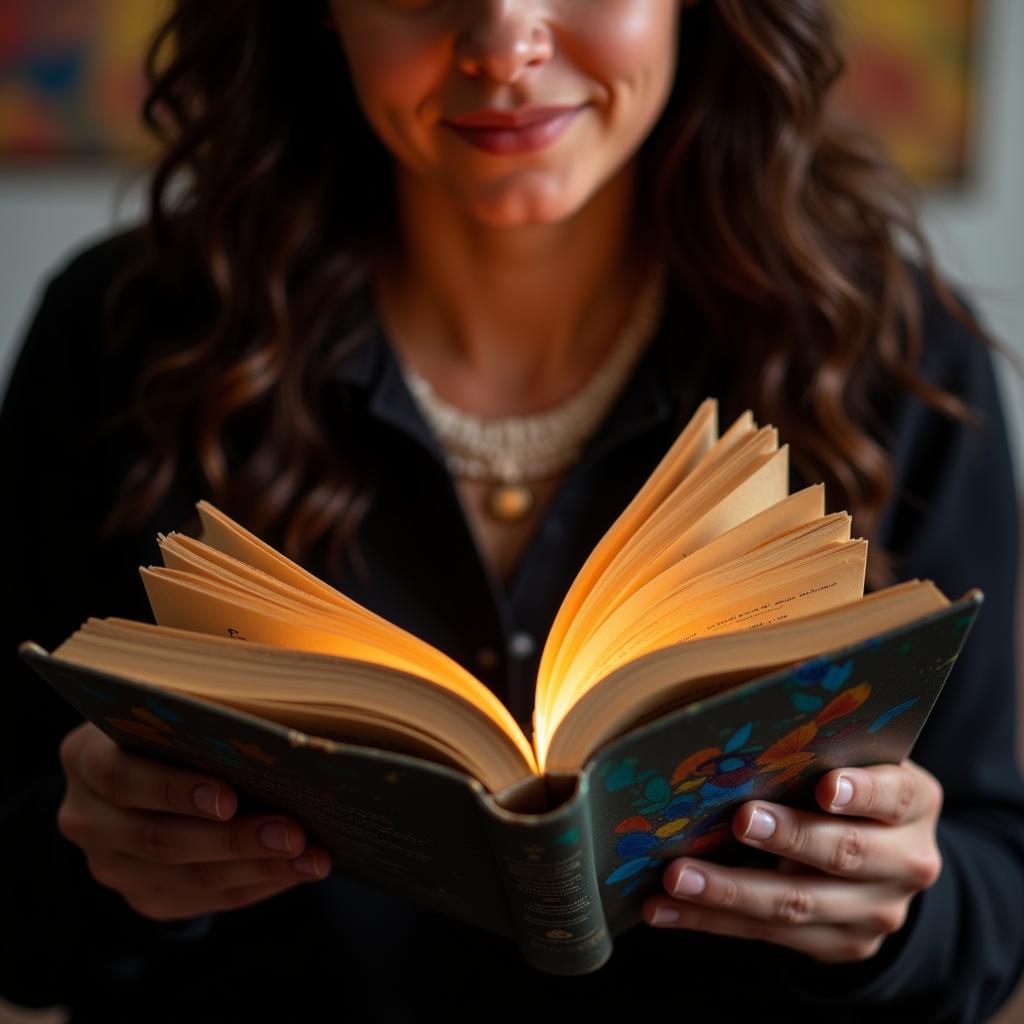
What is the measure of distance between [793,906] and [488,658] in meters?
0.34

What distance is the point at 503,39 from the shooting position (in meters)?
0.85

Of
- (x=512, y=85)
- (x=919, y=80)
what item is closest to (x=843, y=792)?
(x=512, y=85)

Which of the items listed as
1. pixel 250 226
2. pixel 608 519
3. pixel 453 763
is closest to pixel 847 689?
pixel 453 763

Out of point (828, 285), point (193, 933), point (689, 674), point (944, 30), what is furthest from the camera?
point (944, 30)

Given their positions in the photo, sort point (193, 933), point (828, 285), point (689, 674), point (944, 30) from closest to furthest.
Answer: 1. point (689, 674)
2. point (193, 933)
3. point (828, 285)
4. point (944, 30)

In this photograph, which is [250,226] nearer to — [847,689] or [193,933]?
[193,933]

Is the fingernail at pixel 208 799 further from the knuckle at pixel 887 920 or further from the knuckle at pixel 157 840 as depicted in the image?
the knuckle at pixel 887 920

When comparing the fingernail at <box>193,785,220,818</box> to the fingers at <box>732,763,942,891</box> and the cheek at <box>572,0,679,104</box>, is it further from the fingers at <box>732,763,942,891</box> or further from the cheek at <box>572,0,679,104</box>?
the cheek at <box>572,0,679,104</box>

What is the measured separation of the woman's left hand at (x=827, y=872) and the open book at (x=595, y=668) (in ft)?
0.07

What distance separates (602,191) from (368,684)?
2.16ft

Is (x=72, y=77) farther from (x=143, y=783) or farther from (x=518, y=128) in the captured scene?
(x=143, y=783)

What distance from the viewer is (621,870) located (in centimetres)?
66

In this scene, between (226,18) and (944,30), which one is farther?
(944,30)

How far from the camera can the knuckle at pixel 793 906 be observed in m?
0.73
